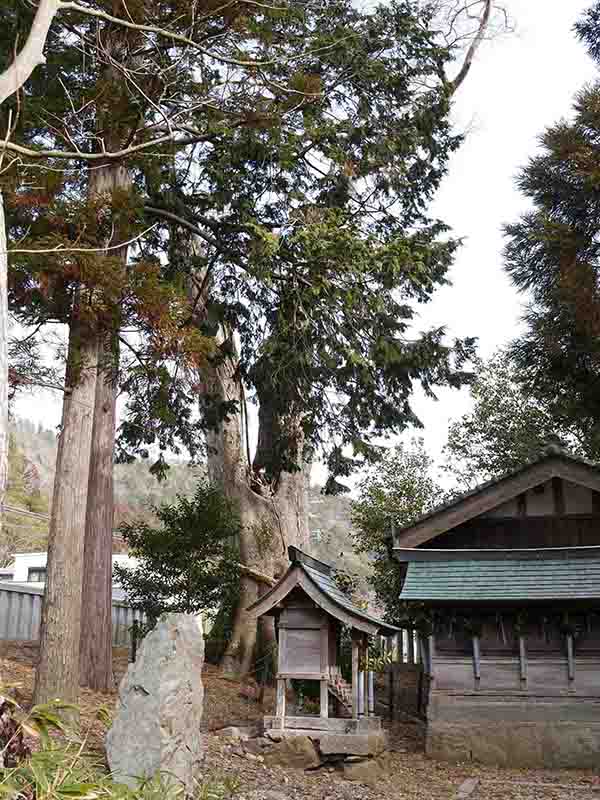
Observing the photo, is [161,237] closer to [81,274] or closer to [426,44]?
[81,274]

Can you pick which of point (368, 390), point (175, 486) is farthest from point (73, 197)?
point (175, 486)

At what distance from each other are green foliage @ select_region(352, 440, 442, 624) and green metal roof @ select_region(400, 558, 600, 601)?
649cm

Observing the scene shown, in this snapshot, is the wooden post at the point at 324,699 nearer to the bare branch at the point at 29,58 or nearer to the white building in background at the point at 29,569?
the bare branch at the point at 29,58

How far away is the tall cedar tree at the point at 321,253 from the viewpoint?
40.9 ft

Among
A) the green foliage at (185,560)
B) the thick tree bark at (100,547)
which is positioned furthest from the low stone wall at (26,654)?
the green foliage at (185,560)

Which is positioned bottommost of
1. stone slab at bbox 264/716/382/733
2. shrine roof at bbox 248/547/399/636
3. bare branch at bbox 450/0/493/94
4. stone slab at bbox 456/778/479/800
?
stone slab at bbox 456/778/479/800

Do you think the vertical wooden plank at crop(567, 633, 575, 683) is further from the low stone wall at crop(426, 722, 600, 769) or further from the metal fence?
the metal fence

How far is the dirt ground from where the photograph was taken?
386 inches

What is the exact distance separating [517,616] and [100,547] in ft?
22.9

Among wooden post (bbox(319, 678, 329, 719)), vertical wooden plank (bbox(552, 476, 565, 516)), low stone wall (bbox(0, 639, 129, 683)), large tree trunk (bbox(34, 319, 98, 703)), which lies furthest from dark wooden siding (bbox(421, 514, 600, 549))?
large tree trunk (bbox(34, 319, 98, 703))

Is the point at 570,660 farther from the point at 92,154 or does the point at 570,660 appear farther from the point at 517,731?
the point at 92,154

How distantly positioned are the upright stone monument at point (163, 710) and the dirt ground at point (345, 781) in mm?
933

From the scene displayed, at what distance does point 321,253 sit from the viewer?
1177 cm

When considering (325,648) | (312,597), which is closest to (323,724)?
(325,648)
